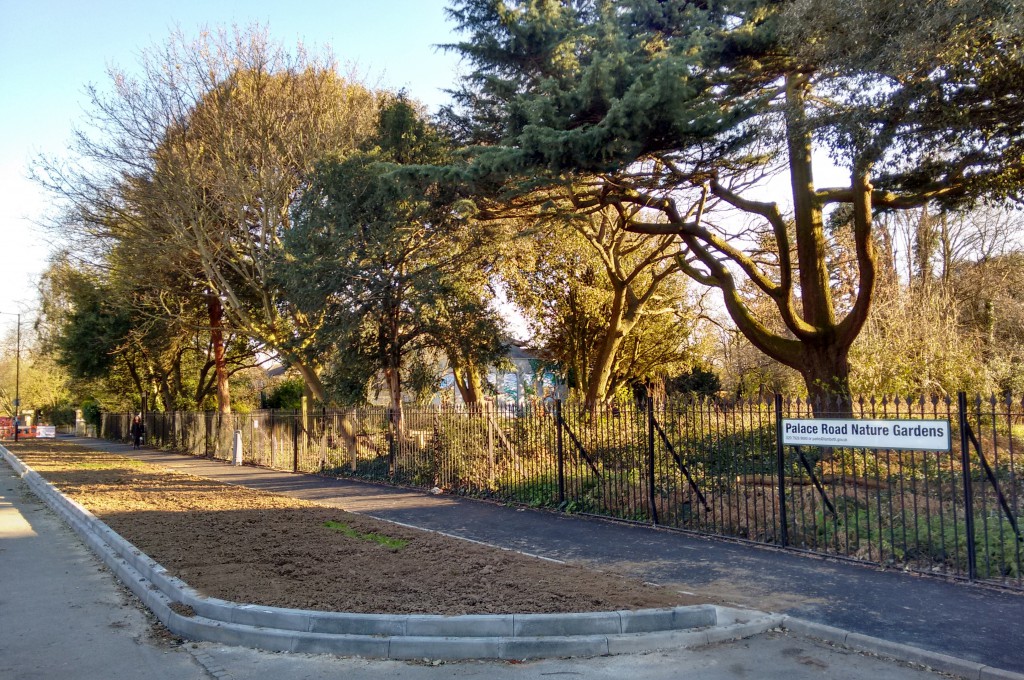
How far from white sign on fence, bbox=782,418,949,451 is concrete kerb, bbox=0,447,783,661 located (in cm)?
294

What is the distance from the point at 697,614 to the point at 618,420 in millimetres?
5806

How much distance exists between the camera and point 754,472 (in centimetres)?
1064

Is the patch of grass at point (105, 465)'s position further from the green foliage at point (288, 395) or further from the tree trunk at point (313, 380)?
the green foliage at point (288, 395)

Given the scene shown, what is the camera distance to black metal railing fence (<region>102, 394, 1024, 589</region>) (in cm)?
834

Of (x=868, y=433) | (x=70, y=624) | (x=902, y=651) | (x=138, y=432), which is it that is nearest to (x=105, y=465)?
(x=138, y=432)

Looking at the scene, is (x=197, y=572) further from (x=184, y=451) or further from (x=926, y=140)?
(x=184, y=451)

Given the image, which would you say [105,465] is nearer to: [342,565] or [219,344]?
[219,344]

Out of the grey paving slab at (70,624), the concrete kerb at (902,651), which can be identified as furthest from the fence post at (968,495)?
the grey paving slab at (70,624)

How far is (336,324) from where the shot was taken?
774 inches

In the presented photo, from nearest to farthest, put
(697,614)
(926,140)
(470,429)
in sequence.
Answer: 1. (697,614)
2. (926,140)
3. (470,429)

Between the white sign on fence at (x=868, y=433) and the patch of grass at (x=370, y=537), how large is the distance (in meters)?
5.21

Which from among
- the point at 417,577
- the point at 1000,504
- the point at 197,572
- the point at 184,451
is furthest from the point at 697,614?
the point at 184,451

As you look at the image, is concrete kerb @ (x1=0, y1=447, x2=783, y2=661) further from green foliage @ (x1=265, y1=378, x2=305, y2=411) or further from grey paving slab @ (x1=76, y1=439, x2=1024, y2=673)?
green foliage @ (x1=265, y1=378, x2=305, y2=411)

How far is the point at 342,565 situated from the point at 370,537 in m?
2.00
